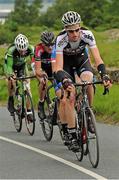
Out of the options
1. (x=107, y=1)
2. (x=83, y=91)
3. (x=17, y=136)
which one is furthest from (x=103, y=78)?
(x=107, y=1)

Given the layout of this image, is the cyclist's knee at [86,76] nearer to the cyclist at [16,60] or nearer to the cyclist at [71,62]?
the cyclist at [71,62]

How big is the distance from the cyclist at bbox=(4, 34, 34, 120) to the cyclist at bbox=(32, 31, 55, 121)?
46 centimetres

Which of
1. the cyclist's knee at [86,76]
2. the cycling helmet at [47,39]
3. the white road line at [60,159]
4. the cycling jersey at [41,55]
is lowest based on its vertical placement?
the white road line at [60,159]

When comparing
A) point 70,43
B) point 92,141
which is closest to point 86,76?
point 70,43

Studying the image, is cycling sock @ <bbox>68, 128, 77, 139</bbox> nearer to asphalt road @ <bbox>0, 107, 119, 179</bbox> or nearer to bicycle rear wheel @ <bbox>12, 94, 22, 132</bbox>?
asphalt road @ <bbox>0, 107, 119, 179</bbox>

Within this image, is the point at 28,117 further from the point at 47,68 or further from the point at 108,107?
the point at 108,107

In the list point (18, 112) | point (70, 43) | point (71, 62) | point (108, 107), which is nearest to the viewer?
point (70, 43)

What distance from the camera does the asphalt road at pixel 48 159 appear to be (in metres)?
9.04

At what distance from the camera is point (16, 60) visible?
1418cm

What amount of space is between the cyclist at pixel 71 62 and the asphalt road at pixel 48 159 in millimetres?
437

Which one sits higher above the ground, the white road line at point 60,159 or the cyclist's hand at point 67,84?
the cyclist's hand at point 67,84

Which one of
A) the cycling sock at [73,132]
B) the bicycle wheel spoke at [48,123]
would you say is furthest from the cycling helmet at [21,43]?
the cycling sock at [73,132]

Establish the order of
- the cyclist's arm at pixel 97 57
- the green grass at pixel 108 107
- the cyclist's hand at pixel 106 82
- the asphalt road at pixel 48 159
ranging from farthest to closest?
the green grass at pixel 108 107
the cyclist's arm at pixel 97 57
the cyclist's hand at pixel 106 82
the asphalt road at pixel 48 159

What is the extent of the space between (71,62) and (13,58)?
3686 mm
